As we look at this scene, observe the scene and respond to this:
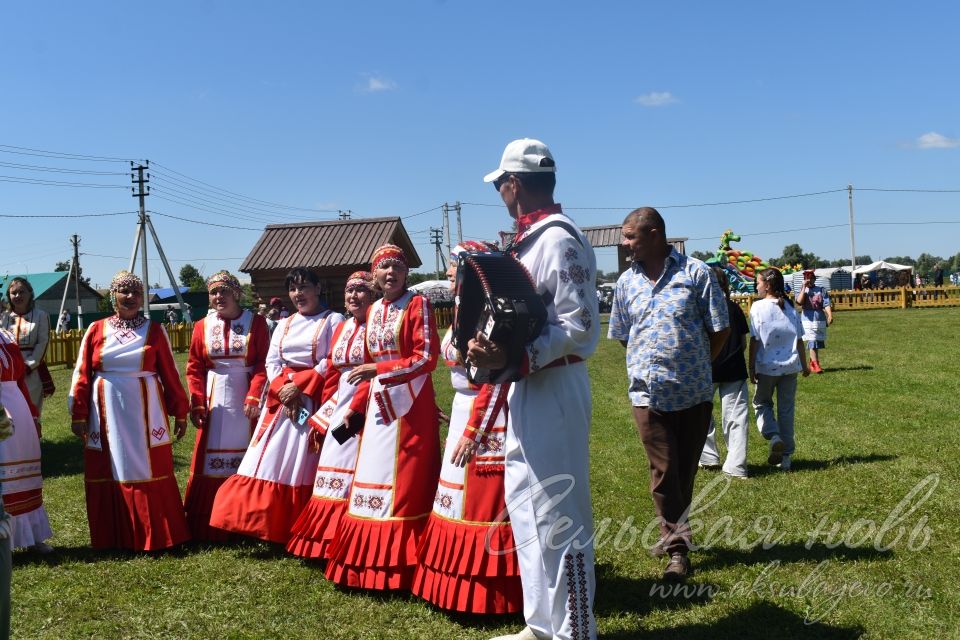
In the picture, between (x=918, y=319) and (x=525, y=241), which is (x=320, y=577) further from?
(x=918, y=319)

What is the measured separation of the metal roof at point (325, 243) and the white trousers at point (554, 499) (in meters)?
16.8

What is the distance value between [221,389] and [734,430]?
14.3 ft

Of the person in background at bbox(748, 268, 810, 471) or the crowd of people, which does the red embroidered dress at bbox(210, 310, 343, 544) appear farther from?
the person in background at bbox(748, 268, 810, 471)

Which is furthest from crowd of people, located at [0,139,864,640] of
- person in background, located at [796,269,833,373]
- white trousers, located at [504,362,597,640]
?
person in background, located at [796,269,833,373]

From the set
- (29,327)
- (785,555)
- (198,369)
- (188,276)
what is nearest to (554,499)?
(785,555)

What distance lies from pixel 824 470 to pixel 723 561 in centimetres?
261

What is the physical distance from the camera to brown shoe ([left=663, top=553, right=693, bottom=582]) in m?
4.63

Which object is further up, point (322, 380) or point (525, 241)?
point (525, 241)

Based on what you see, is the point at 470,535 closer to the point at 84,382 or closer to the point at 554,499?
the point at 554,499

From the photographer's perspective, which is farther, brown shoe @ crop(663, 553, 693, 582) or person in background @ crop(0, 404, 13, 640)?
brown shoe @ crop(663, 553, 693, 582)

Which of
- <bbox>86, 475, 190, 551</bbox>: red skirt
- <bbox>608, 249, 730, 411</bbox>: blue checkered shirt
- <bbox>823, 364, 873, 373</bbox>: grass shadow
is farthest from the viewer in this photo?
<bbox>823, 364, 873, 373</bbox>: grass shadow

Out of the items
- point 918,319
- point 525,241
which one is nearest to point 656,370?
point 525,241

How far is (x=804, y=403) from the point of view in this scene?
11102 millimetres

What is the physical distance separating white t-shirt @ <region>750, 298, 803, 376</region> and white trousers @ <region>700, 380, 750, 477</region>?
0.31m
